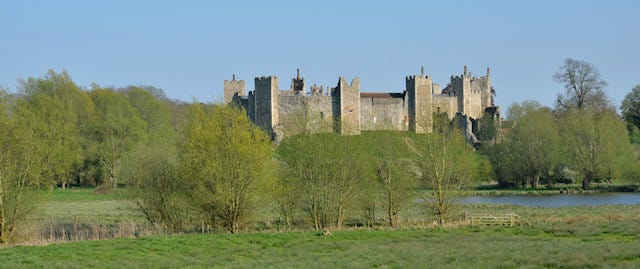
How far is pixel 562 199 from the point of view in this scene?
50000 millimetres

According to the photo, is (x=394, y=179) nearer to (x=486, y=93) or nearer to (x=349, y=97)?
(x=349, y=97)

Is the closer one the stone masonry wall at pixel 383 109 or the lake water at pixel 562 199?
the lake water at pixel 562 199

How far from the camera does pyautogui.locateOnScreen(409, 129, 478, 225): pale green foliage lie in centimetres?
3384

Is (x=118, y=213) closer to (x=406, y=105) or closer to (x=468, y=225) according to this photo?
(x=468, y=225)

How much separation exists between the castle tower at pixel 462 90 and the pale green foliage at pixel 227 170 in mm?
55671

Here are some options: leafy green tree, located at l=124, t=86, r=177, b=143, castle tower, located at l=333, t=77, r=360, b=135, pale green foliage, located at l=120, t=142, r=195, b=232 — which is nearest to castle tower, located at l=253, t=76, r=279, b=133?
castle tower, located at l=333, t=77, r=360, b=135

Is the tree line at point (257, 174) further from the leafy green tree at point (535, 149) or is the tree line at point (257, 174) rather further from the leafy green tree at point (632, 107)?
the leafy green tree at point (632, 107)

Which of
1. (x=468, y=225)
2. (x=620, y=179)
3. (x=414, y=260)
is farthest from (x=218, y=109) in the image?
(x=620, y=179)

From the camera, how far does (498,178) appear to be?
211 ft

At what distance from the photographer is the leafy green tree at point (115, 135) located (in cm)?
5937

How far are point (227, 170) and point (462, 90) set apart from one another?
57.5m

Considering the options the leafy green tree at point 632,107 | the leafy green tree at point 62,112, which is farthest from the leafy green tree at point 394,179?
the leafy green tree at point 632,107

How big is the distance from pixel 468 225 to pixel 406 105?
47431 millimetres

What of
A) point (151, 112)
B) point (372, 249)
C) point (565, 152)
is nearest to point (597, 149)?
point (565, 152)
